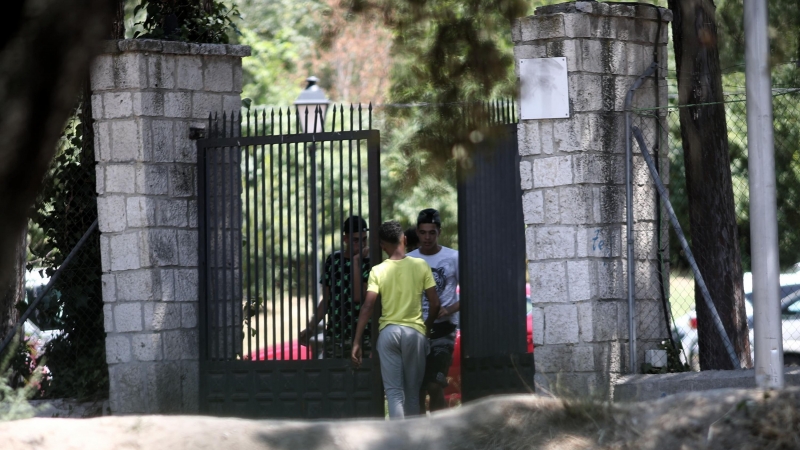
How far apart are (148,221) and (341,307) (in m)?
1.72

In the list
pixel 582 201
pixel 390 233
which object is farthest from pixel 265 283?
pixel 582 201

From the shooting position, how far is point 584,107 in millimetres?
7102

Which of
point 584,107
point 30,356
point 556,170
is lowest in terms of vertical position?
point 30,356

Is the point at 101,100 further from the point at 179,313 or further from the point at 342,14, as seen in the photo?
the point at 342,14

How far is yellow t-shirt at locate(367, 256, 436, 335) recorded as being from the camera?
7.55 m

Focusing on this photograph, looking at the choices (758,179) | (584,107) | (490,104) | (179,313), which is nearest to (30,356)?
(179,313)

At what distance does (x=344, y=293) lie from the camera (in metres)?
7.88

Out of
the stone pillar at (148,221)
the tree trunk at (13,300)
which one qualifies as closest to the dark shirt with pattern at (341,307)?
the stone pillar at (148,221)

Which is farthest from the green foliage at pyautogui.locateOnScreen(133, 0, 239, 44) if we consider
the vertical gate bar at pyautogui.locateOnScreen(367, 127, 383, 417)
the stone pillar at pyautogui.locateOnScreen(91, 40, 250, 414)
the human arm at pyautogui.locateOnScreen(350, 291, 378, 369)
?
the human arm at pyautogui.locateOnScreen(350, 291, 378, 369)

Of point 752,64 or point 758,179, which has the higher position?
point 752,64

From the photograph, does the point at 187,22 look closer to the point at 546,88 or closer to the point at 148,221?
the point at 148,221

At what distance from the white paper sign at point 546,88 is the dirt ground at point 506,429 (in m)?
2.31

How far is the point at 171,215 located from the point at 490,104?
280 cm

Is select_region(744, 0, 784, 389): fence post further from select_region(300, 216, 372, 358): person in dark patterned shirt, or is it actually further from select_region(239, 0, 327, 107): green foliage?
select_region(239, 0, 327, 107): green foliage
